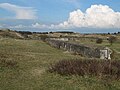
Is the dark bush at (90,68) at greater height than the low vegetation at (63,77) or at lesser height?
greater

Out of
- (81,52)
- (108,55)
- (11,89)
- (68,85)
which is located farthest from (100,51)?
(11,89)

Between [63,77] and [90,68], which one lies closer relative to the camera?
[63,77]

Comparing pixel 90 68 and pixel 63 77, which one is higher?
pixel 90 68

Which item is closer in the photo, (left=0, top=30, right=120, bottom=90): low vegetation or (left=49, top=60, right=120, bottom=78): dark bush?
(left=0, top=30, right=120, bottom=90): low vegetation

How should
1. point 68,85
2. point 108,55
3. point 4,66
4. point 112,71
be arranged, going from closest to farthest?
point 68,85
point 112,71
point 4,66
point 108,55

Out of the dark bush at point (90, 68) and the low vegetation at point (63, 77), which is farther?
the dark bush at point (90, 68)

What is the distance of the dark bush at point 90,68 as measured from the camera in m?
12.3

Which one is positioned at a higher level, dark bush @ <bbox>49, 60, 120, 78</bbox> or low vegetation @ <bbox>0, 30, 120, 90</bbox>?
dark bush @ <bbox>49, 60, 120, 78</bbox>

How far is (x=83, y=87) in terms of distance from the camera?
1020 centimetres

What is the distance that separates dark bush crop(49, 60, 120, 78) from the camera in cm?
1230

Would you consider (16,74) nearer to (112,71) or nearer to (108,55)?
(112,71)

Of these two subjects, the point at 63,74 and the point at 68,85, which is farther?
the point at 63,74

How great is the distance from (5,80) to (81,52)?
1485cm

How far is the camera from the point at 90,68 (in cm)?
1259
